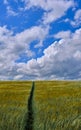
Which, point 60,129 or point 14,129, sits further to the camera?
point 60,129

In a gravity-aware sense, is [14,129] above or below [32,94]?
below

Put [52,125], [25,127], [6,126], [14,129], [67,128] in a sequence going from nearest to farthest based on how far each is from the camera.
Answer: [25,127] → [14,129] → [6,126] → [52,125] → [67,128]

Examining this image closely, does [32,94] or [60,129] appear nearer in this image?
[32,94]

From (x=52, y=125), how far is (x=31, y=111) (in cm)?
392

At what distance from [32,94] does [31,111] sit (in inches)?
3.0

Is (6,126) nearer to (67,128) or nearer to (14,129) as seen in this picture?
(14,129)

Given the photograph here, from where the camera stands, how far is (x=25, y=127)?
0.98m

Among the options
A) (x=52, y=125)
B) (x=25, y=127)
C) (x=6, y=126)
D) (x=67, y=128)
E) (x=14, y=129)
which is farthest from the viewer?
(x=67, y=128)

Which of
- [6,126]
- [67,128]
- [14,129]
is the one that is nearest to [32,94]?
[14,129]

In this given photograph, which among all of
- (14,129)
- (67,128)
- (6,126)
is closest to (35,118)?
(14,129)

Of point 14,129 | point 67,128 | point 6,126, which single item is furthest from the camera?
point 67,128

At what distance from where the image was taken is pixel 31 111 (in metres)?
1.00

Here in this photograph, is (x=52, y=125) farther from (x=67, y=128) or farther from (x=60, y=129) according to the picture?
(x=67, y=128)

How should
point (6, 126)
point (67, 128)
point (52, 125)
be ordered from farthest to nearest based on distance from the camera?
1. point (67, 128)
2. point (52, 125)
3. point (6, 126)
